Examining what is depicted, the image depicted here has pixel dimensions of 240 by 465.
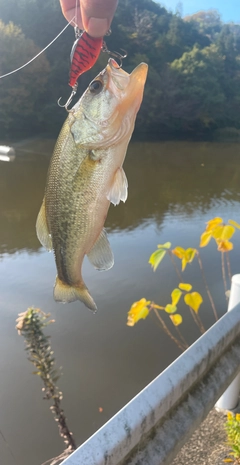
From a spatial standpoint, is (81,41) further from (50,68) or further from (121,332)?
(50,68)

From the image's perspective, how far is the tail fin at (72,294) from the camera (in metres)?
0.96

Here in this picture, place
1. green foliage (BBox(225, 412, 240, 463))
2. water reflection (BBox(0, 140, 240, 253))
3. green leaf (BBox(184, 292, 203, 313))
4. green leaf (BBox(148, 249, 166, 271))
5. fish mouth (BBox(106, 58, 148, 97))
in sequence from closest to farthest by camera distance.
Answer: fish mouth (BBox(106, 58, 148, 97)) < green foliage (BBox(225, 412, 240, 463)) < green leaf (BBox(148, 249, 166, 271)) < green leaf (BBox(184, 292, 203, 313)) < water reflection (BBox(0, 140, 240, 253))

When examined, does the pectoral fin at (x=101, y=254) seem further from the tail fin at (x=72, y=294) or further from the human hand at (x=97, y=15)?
the human hand at (x=97, y=15)

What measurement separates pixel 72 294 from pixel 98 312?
12.4 feet

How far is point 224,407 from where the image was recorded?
2383 mm

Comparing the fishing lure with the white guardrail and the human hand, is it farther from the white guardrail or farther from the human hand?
the white guardrail

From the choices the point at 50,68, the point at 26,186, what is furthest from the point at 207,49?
the point at 26,186

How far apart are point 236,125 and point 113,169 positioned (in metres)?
31.1

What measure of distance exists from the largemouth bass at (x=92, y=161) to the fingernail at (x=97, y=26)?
0.13m

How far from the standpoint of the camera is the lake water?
10.7 ft

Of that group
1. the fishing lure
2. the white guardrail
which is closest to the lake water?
the white guardrail

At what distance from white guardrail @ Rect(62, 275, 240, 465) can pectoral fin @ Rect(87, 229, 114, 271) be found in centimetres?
36

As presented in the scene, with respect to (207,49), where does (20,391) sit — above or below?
below

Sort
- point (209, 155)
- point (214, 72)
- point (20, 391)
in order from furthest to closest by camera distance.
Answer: point (214, 72)
point (209, 155)
point (20, 391)
